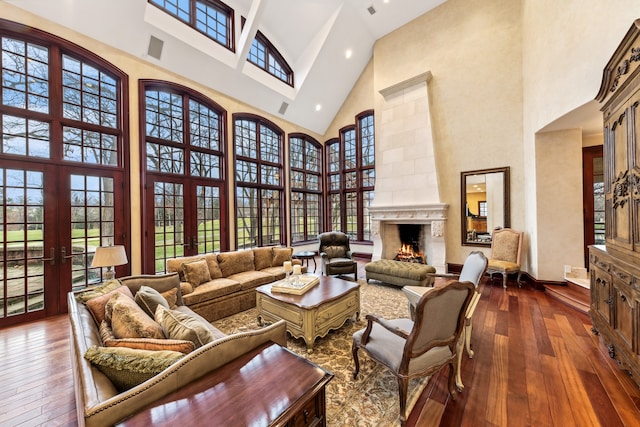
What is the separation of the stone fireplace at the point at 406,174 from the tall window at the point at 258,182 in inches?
112

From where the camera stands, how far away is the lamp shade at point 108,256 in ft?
9.27

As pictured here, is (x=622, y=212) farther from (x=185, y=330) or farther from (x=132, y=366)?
(x=132, y=366)

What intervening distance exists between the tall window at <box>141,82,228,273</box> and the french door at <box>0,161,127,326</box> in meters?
0.75

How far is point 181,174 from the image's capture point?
5.15 metres

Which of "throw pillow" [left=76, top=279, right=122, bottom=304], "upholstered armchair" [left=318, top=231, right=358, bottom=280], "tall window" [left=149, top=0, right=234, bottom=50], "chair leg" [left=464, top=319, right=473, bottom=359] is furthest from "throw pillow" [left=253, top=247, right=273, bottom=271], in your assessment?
"tall window" [left=149, top=0, right=234, bottom=50]

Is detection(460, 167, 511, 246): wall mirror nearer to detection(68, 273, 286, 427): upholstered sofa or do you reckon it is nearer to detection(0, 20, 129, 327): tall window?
detection(68, 273, 286, 427): upholstered sofa

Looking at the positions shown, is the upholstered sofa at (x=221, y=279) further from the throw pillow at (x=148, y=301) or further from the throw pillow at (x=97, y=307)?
the throw pillow at (x=97, y=307)

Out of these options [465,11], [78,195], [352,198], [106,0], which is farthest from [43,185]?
[465,11]

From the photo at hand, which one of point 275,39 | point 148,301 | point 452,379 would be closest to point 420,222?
point 452,379

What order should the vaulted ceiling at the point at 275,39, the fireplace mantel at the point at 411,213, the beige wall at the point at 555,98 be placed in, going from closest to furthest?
the beige wall at the point at 555,98 < the vaulted ceiling at the point at 275,39 < the fireplace mantel at the point at 411,213

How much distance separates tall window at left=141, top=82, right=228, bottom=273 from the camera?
15.5 feet

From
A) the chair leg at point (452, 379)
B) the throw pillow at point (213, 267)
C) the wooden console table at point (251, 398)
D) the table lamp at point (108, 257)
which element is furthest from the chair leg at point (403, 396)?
the table lamp at point (108, 257)

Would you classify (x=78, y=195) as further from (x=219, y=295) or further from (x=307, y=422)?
(x=307, y=422)

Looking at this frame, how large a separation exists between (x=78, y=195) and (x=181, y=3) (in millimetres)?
4129
